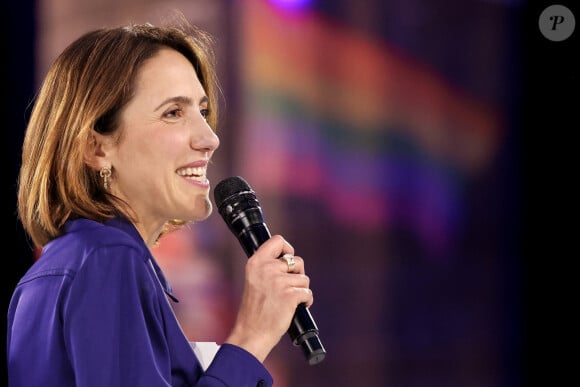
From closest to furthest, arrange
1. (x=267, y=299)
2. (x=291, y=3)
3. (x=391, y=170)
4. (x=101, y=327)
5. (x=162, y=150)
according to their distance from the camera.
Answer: (x=101, y=327) → (x=267, y=299) → (x=162, y=150) → (x=291, y=3) → (x=391, y=170)

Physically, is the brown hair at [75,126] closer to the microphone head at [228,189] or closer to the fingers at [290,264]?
the microphone head at [228,189]

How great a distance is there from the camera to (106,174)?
122 centimetres

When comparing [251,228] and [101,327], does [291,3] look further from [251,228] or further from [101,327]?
[101,327]

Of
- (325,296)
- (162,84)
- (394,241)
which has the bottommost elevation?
(325,296)

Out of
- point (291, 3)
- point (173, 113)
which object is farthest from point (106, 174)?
point (291, 3)

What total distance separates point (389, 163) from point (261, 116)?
1.89 ft

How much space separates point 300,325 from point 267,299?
61mm

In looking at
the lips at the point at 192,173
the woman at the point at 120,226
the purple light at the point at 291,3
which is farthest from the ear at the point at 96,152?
the purple light at the point at 291,3

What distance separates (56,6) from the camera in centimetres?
258

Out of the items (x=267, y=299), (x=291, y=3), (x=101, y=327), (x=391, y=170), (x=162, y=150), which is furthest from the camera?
(x=391, y=170)

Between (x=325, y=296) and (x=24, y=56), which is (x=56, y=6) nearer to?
(x=24, y=56)

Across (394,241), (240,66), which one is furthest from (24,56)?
(394,241)

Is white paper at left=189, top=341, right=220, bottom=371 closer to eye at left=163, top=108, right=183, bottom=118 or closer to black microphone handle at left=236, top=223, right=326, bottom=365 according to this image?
black microphone handle at left=236, top=223, right=326, bottom=365

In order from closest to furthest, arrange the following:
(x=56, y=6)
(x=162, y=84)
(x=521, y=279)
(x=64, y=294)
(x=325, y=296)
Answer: (x=64, y=294) → (x=162, y=84) → (x=56, y=6) → (x=521, y=279) → (x=325, y=296)
